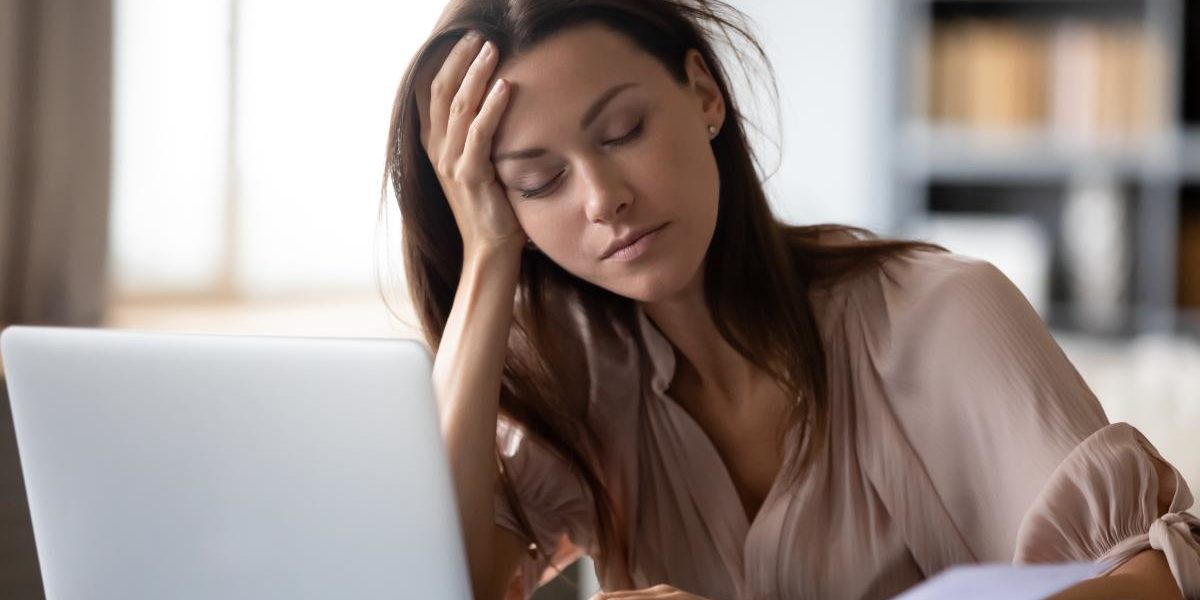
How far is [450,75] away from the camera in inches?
45.5

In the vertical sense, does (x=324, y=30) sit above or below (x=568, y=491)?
above

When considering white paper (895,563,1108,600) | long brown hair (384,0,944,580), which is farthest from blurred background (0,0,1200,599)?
white paper (895,563,1108,600)

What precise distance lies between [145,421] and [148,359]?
4 centimetres

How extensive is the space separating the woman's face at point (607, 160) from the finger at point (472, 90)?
0.05 feet

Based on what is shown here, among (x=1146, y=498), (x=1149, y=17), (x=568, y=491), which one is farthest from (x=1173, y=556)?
(x=1149, y=17)

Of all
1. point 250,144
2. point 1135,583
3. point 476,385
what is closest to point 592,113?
point 476,385

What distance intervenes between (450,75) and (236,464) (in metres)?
0.45

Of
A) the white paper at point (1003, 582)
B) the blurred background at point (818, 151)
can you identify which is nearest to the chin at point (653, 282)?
the white paper at point (1003, 582)

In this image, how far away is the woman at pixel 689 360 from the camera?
1101 millimetres

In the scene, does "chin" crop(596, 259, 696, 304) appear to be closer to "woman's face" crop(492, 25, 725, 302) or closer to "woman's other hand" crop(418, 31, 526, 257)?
"woman's face" crop(492, 25, 725, 302)

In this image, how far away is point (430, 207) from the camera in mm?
1263

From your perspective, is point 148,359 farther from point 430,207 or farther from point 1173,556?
point 1173,556

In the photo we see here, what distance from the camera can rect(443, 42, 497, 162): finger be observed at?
1129 mm

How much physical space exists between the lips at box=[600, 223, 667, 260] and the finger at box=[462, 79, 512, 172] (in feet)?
0.42
